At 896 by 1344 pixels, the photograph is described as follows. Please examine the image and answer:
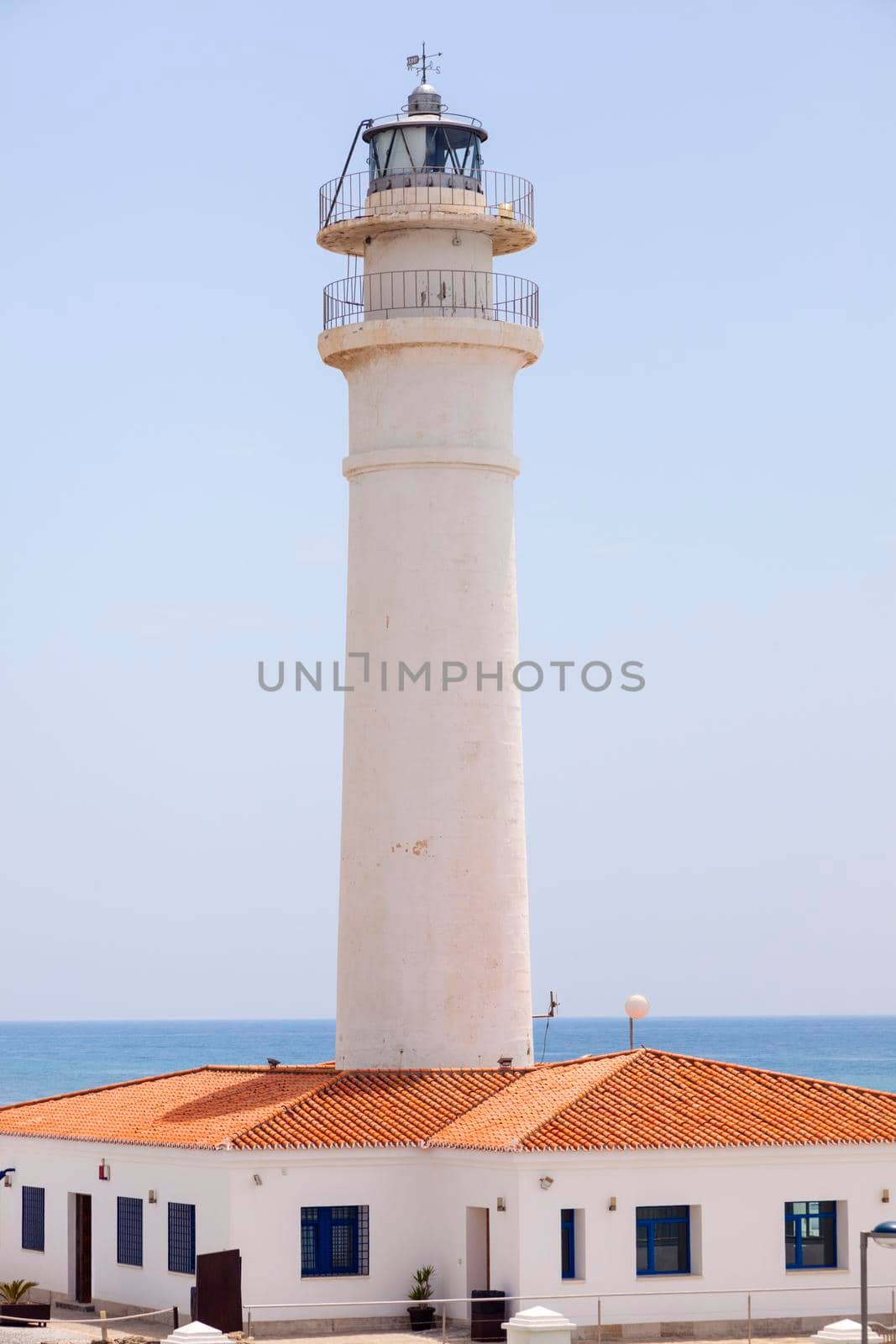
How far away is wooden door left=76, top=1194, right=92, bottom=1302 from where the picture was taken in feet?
119

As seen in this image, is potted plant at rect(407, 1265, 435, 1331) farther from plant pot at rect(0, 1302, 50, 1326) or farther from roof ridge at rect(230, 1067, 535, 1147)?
plant pot at rect(0, 1302, 50, 1326)

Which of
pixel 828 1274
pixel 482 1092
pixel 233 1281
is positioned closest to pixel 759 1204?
pixel 828 1274

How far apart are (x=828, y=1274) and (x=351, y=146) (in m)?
20.0

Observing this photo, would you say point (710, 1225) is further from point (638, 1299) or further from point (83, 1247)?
point (83, 1247)

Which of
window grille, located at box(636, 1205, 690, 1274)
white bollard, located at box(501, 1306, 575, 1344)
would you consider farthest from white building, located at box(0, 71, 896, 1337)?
white bollard, located at box(501, 1306, 575, 1344)

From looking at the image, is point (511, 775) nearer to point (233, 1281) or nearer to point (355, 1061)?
point (355, 1061)

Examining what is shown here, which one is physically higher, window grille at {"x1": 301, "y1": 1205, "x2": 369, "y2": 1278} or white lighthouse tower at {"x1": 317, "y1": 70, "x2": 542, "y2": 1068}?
white lighthouse tower at {"x1": 317, "y1": 70, "x2": 542, "y2": 1068}

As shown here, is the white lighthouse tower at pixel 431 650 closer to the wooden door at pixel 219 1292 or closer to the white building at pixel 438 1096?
the white building at pixel 438 1096

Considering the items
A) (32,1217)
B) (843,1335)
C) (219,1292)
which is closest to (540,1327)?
(843,1335)

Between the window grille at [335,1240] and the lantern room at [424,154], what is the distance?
16.8 m

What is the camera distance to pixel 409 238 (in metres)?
38.9

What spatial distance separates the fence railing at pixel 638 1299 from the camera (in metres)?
31.8

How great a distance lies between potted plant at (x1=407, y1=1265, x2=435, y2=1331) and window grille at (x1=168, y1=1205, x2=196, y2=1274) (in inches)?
126

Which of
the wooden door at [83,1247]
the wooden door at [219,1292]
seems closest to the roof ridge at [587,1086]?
the wooden door at [219,1292]
